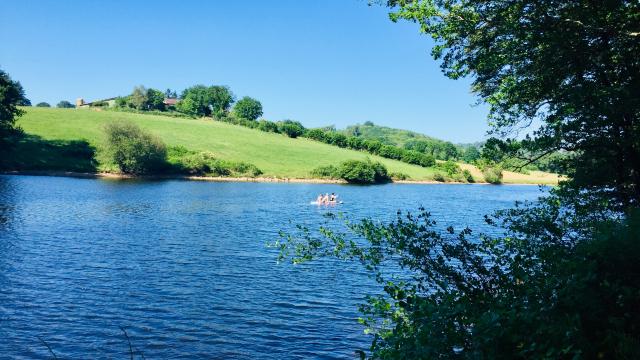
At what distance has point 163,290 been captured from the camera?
79.4ft

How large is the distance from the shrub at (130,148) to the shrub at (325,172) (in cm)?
3786

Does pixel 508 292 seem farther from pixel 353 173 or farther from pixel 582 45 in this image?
pixel 353 173

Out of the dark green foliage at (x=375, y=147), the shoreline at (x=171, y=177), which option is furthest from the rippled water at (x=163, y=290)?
the dark green foliage at (x=375, y=147)

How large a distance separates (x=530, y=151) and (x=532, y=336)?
819 cm

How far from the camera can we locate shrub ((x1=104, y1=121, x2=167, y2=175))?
93.2m

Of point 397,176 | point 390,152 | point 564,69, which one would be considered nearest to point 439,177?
point 397,176

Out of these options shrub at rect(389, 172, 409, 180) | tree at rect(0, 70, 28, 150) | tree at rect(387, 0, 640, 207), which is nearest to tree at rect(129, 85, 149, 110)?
tree at rect(0, 70, 28, 150)

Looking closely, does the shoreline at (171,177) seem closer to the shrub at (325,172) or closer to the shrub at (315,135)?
the shrub at (325,172)

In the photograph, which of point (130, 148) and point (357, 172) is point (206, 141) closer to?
point (130, 148)

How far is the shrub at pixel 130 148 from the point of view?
306 ft

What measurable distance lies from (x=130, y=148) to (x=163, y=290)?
250 feet

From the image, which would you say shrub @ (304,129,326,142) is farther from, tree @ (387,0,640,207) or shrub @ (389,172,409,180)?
tree @ (387,0,640,207)

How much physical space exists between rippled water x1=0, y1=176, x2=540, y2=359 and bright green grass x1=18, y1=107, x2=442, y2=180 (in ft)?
222

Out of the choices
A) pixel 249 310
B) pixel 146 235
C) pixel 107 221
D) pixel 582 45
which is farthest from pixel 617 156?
pixel 107 221
